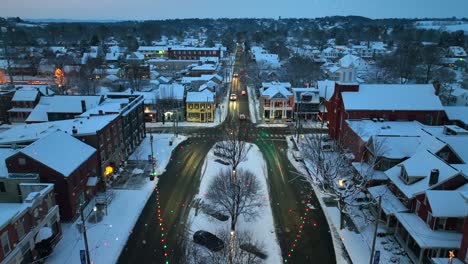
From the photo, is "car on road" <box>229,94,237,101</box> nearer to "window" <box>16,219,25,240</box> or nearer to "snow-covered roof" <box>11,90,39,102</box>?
"snow-covered roof" <box>11,90,39,102</box>

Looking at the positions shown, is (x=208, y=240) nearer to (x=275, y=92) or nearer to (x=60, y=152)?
(x=60, y=152)

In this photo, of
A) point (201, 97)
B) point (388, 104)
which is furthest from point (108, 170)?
point (388, 104)

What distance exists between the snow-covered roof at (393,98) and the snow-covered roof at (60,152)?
3930 centimetres

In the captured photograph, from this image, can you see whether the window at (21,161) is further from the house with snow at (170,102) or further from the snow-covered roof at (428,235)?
the house with snow at (170,102)

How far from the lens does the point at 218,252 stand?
101 feet

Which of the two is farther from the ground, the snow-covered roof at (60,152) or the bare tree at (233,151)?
the snow-covered roof at (60,152)

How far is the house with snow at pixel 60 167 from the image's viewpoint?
34.6 metres

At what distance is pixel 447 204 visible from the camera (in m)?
28.9

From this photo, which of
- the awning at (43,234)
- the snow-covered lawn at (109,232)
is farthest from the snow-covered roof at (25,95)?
the awning at (43,234)

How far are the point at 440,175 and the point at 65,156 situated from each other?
124ft

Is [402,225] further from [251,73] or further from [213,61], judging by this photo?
[213,61]

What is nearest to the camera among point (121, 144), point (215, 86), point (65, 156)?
point (65, 156)

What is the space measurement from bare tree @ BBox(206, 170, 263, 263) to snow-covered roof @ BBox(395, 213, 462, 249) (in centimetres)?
1479

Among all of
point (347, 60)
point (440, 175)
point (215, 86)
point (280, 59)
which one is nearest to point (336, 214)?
point (440, 175)
